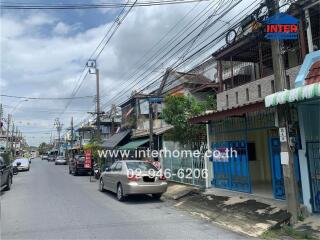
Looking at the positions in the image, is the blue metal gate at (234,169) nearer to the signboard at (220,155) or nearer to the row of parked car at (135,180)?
the signboard at (220,155)

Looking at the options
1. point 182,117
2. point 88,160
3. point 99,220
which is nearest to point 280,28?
point 99,220

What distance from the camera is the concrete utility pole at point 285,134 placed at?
10.1 m

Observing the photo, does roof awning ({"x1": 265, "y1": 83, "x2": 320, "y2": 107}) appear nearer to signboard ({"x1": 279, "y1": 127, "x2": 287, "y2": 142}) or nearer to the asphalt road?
signboard ({"x1": 279, "y1": 127, "x2": 287, "y2": 142})

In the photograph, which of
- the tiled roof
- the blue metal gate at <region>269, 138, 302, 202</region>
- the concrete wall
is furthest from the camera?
the concrete wall

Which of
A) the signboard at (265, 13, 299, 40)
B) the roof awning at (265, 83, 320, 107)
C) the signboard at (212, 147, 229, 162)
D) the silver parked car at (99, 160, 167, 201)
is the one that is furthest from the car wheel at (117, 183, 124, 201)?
the signboard at (265, 13, 299, 40)

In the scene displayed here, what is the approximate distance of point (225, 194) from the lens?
48.6ft

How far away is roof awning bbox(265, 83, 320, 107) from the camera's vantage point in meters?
9.01

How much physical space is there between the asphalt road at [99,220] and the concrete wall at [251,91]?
6205 millimetres

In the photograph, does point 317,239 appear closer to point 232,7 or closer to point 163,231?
point 163,231

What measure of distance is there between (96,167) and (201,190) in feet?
52.0

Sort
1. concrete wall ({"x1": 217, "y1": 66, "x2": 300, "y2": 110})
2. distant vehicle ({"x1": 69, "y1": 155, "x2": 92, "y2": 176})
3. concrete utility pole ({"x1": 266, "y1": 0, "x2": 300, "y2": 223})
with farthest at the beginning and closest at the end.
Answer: distant vehicle ({"x1": 69, "y1": 155, "x2": 92, "y2": 176}) → concrete wall ({"x1": 217, "y1": 66, "x2": 300, "y2": 110}) → concrete utility pole ({"x1": 266, "y1": 0, "x2": 300, "y2": 223})

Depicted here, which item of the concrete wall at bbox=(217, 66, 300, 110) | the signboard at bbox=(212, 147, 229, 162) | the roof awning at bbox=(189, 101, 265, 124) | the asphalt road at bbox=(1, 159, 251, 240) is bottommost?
the asphalt road at bbox=(1, 159, 251, 240)

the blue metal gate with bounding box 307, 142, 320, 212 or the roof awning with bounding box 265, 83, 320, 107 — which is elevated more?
the roof awning with bounding box 265, 83, 320, 107

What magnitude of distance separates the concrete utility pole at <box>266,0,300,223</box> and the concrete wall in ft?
14.0
